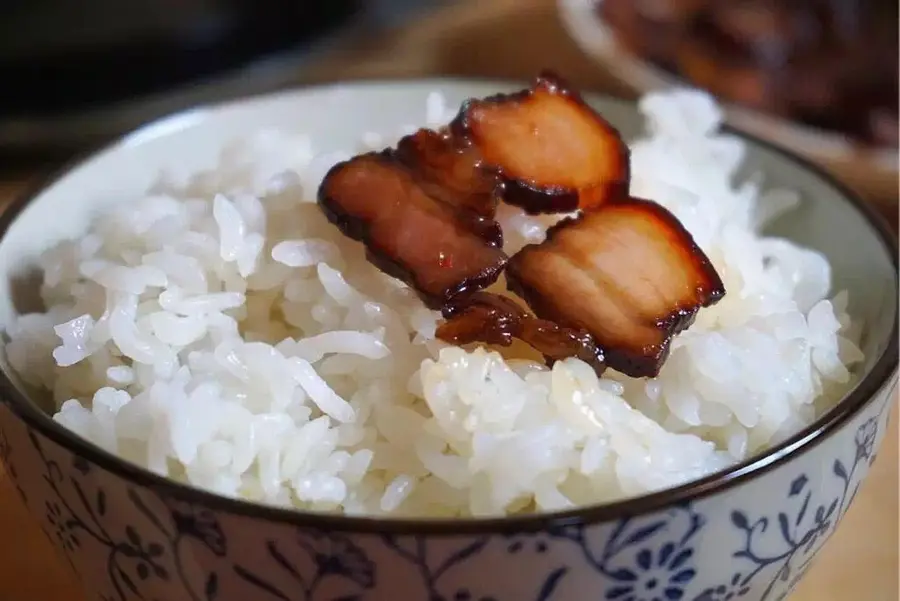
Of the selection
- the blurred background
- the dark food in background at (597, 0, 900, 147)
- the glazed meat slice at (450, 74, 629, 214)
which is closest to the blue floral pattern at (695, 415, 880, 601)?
the glazed meat slice at (450, 74, 629, 214)

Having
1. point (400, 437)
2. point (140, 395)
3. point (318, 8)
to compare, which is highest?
point (318, 8)

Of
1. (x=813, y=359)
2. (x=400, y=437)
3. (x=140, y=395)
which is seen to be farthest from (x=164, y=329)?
(x=813, y=359)

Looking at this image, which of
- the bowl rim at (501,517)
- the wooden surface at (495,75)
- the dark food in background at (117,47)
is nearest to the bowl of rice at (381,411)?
the bowl rim at (501,517)

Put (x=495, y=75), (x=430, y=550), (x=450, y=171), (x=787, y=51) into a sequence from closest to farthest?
(x=430, y=550) < (x=450, y=171) < (x=787, y=51) < (x=495, y=75)

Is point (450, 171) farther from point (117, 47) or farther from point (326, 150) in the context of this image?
point (117, 47)

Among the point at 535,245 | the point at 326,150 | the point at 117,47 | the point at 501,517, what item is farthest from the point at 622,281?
the point at 117,47

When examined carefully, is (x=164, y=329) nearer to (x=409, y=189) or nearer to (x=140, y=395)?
(x=140, y=395)
